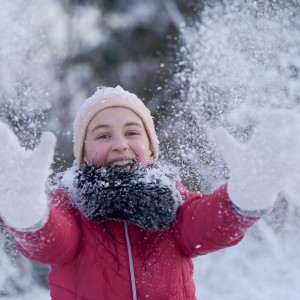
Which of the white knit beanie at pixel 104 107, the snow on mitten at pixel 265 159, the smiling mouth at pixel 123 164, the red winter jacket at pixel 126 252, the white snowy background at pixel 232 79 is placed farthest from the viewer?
the white snowy background at pixel 232 79

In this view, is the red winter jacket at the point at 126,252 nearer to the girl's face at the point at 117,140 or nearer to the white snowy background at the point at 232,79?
the girl's face at the point at 117,140

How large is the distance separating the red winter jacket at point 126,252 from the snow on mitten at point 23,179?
0.29 ft

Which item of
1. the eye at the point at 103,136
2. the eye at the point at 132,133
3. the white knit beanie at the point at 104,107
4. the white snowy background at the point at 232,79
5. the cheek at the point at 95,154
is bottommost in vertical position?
the cheek at the point at 95,154

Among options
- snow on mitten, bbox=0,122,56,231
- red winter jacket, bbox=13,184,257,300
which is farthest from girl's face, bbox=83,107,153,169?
snow on mitten, bbox=0,122,56,231

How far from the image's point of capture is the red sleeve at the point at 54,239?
1.14 meters

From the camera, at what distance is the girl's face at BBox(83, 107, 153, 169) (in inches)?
55.9

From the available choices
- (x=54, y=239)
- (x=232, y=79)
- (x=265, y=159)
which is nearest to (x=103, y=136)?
(x=54, y=239)

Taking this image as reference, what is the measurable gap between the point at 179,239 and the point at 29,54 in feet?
11.3

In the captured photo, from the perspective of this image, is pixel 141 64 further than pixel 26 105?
Yes

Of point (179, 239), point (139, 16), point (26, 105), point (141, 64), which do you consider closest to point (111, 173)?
point (179, 239)

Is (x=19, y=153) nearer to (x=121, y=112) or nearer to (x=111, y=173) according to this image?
(x=111, y=173)

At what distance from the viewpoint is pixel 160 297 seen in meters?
1.28

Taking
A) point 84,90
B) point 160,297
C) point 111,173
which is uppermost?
point 84,90

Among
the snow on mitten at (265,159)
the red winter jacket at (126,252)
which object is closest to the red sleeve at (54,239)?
the red winter jacket at (126,252)
